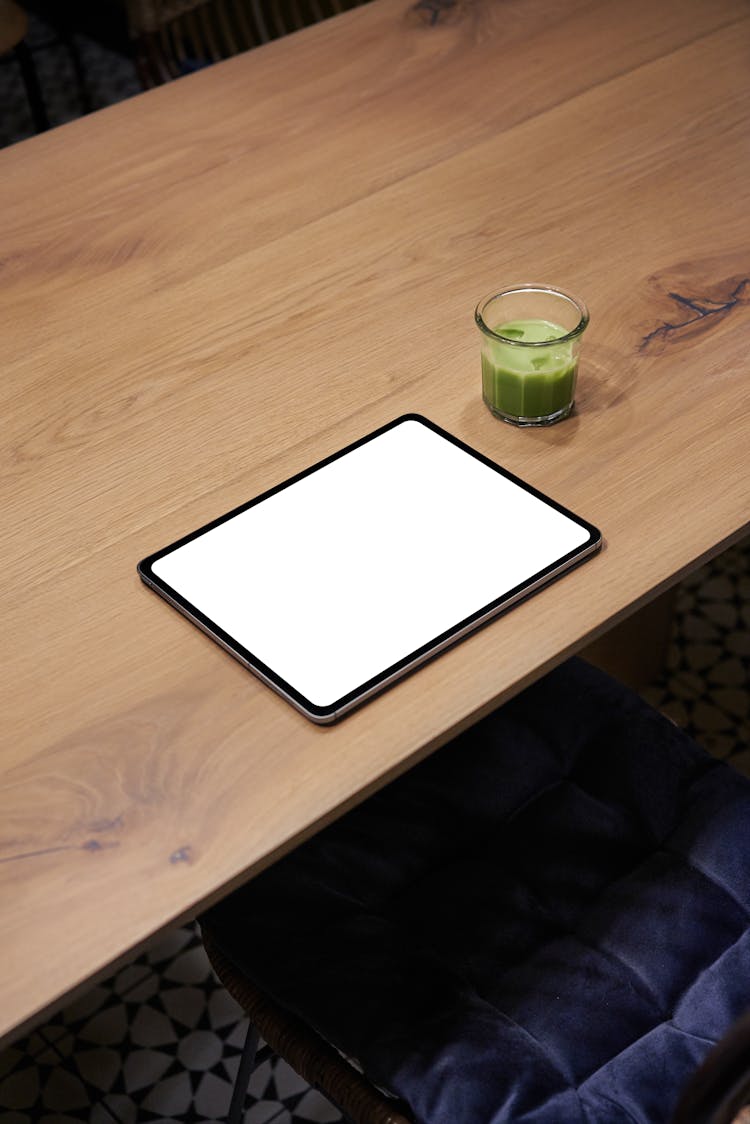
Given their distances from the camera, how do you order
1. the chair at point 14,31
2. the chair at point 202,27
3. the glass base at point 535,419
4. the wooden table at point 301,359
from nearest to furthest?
the wooden table at point 301,359 → the glass base at point 535,419 → the chair at point 202,27 → the chair at point 14,31

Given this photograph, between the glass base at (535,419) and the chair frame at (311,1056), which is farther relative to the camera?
the glass base at (535,419)

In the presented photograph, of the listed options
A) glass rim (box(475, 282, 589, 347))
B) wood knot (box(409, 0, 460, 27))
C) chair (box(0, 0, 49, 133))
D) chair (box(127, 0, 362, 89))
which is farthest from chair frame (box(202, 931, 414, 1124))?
chair (box(0, 0, 49, 133))

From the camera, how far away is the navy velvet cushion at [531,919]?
3.14 feet

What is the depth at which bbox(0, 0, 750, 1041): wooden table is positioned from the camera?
83 centimetres

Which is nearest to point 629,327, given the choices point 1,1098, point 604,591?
point 604,591

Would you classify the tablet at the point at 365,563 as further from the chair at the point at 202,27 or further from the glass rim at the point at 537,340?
the chair at the point at 202,27

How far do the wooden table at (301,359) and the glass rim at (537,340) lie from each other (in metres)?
0.06

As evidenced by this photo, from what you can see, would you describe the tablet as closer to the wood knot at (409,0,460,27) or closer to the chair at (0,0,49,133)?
the wood knot at (409,0,460,27)

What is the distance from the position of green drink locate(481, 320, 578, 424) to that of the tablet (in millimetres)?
55

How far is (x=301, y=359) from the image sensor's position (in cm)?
116

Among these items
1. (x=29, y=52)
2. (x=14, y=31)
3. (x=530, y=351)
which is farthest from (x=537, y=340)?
(x=29, y=52)

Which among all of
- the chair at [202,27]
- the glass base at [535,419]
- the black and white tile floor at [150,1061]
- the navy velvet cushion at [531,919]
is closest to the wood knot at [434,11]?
the chair at [202,27]

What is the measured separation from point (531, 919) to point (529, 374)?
44cm

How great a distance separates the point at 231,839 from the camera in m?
0.80
